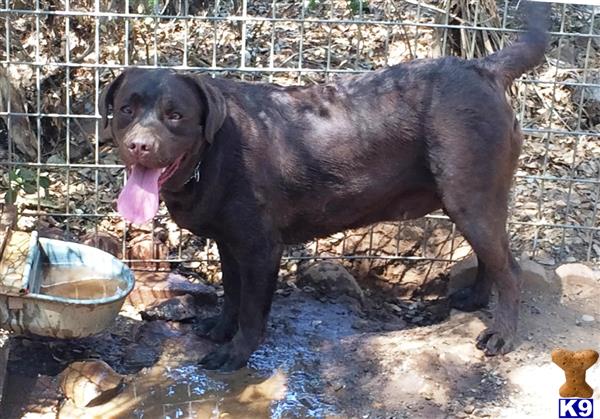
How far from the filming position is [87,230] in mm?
5742

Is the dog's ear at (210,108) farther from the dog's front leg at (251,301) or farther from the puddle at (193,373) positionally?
the puddle at (193,373)

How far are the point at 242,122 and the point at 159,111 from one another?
483 mm

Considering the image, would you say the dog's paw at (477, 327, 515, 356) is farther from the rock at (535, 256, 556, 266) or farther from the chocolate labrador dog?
the rock at (535, 256, 556, 266)

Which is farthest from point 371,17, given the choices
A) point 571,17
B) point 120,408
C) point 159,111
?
point 120,408

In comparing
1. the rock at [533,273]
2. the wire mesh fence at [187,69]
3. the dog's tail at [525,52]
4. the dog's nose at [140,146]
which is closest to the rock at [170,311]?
the wire mesh fence at [187,69]

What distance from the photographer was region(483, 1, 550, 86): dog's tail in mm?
4629

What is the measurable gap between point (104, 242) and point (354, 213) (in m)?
1.61

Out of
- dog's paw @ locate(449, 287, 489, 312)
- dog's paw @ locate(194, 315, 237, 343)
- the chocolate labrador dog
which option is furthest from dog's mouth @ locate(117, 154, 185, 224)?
dog's paw @ locate(449, 287, 489, 312)

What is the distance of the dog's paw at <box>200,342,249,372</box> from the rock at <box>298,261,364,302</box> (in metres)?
1.02

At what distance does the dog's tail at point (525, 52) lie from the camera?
4.63 metres

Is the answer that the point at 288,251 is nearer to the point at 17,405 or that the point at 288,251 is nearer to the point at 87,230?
the point at 87,230

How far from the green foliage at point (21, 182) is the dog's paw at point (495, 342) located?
255 cm

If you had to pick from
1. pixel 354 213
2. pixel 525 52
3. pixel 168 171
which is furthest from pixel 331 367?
pixel 525 52

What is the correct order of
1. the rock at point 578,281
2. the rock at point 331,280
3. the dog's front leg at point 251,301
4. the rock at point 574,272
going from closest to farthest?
the dog's front leg at point 251,301 < the rock at point 578,281 < the rock at point 574,272 < the rock at point 331,280
